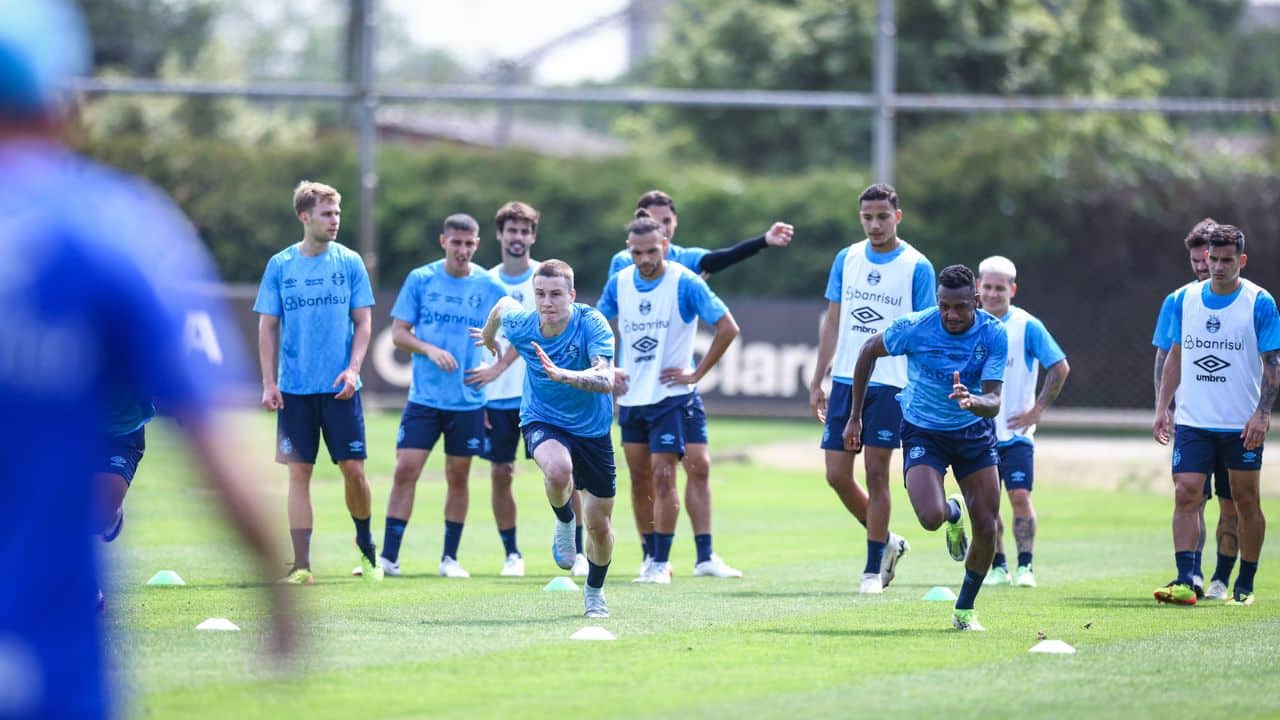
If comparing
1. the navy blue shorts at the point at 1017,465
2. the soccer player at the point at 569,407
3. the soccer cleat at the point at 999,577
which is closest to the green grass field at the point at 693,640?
the soccer cleat at the point at 999,577

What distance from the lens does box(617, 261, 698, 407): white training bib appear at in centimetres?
1184

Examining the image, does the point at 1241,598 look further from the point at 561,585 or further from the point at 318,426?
the point at 318,426

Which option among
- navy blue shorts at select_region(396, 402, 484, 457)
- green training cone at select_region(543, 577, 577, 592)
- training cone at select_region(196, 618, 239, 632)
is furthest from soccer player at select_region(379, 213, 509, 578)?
training cone at select_region(196, 618, 239, 632)

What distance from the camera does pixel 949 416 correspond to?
9250 mm

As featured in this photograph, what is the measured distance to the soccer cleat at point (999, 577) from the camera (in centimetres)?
1179

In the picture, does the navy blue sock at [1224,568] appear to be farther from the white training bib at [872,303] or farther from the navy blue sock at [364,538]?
the navy blue sock at [364,538]

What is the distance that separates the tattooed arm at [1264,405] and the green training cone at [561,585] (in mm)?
4249

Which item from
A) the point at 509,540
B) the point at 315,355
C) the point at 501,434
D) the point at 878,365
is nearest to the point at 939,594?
the point at 878,365

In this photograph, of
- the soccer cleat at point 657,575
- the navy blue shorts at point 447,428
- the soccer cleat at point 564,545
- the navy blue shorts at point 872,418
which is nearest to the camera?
the soccer cleat at point 564,545

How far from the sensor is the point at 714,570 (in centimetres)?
1189

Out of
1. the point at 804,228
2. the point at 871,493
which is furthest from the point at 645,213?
the point at 804,228

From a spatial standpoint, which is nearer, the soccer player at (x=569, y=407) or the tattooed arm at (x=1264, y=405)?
the soccer player at (x=569, y=407)

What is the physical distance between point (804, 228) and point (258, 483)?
2772cm

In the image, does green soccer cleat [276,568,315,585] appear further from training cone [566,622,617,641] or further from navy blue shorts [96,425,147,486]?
training cone [566,622,617,641]
